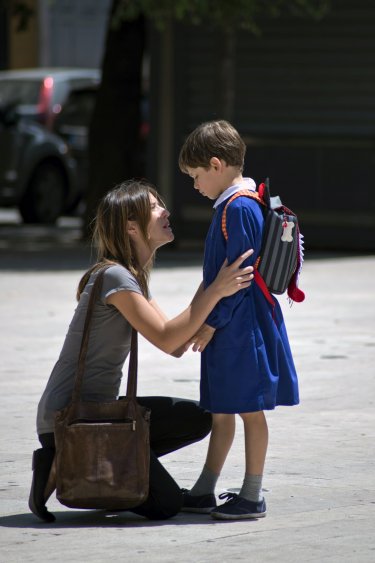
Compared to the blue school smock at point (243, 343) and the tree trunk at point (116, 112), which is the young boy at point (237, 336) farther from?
the tree trunk at point (116, 112)

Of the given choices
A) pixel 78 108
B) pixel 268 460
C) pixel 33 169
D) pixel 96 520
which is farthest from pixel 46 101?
pixel 96 520

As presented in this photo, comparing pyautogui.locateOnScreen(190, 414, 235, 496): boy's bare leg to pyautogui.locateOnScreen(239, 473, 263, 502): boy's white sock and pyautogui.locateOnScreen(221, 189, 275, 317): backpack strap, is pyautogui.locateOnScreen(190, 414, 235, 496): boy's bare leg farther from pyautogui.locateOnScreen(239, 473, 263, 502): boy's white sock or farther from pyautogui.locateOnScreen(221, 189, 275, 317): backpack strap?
pyautogui.locateOnScreen(221, 189, 275, 317): backpack strap

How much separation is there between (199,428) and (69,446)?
1.98 feet

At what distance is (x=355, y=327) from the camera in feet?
33.3

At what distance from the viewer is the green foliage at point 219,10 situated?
14742mm

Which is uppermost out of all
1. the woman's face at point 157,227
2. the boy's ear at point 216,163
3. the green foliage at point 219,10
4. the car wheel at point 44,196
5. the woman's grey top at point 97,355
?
the boy's ear at point 216,163

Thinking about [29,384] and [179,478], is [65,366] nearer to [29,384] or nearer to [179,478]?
[179,478]

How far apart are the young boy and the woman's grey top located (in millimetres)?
307

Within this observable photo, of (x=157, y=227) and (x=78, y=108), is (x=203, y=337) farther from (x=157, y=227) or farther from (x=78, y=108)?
(x=78, y=108)

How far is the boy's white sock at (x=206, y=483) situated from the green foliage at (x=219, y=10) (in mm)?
9649

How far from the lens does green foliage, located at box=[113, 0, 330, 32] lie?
14.7 m

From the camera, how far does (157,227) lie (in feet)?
17.7

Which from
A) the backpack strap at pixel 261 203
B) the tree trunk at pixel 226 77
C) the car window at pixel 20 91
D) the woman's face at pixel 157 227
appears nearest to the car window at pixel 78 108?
the car window at pixel 20 91

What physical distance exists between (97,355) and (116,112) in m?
11.7
